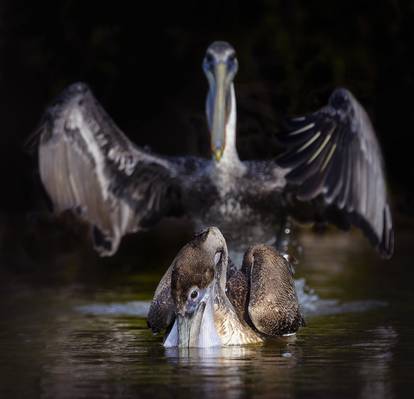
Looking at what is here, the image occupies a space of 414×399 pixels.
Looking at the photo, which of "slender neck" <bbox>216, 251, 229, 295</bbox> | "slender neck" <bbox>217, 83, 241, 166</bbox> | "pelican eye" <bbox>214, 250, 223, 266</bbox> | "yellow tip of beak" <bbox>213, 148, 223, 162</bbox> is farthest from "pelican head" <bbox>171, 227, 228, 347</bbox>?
"slender neck" <bbox>217, 83, 241, 166</bbox>

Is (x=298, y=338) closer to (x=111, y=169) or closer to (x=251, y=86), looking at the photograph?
(x=111, y=169)

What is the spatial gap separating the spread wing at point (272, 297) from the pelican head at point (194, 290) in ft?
1.81

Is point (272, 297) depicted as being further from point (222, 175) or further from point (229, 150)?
point (229, 150)

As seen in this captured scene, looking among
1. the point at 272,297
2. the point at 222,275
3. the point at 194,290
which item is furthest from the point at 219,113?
the point at 194,290

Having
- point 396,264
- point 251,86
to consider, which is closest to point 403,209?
point 251,86

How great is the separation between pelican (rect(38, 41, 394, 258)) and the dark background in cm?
833

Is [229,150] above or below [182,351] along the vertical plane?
above

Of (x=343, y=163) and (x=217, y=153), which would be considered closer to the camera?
(x=343, y=163)

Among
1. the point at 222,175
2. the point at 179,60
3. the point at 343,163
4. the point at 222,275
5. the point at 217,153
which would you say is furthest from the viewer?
the point at 179,60

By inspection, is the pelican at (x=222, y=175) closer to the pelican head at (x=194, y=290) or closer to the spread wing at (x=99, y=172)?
the spread wing at (x=99, y=172)

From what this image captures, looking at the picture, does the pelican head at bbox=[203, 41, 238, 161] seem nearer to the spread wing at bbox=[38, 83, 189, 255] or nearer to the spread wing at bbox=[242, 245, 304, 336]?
the spread wing at bbox=[38, 83, 189, 255]

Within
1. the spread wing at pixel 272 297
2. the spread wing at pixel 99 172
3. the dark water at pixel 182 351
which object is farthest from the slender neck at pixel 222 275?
the spread wing at pixel 99 172

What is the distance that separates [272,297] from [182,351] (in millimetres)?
896

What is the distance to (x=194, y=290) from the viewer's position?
878 centimetres
